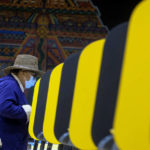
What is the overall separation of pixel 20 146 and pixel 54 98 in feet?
2.59

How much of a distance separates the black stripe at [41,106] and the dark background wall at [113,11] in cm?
618

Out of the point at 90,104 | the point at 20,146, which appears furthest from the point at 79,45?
the point at 90,104

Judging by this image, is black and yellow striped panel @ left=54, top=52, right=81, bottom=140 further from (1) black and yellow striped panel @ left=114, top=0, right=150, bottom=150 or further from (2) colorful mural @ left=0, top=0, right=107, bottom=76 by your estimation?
(2) colorful mural @ left=0, top=0, right=107, bottom=76

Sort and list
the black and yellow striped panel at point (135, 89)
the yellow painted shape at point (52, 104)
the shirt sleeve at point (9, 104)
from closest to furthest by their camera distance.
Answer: the black and yellow striped panel at point (135, 89), the yellow painted shape at point (52, 104), the shirt sleeve at point (9, 104)

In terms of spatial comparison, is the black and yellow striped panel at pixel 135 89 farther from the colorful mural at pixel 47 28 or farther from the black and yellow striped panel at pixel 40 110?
the colorful mural at pixel 47 28

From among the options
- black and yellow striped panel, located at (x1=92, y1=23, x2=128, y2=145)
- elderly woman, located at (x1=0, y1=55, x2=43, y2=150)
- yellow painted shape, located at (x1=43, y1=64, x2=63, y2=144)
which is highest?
black and yellow striped panel, located at (x1=92, y1=23, x2=128, y2=145)

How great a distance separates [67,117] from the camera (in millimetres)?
1469

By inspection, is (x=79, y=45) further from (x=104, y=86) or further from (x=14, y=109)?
(x=104, y=86)

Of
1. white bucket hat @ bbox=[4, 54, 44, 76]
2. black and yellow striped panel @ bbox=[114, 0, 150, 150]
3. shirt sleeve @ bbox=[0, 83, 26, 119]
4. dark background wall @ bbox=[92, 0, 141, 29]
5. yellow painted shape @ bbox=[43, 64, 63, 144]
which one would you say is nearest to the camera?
black and yellow striped panel @ bbox=[114, 0, 150, 150]

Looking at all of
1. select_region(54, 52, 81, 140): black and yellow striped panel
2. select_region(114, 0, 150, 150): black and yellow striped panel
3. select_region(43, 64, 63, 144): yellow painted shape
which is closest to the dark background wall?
select_region(43, 64, 63, 144): yellow painted shape

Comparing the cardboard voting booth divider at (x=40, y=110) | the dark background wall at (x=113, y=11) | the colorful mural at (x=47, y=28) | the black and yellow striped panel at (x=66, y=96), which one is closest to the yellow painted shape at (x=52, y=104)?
the cardboard voting booth divider at (x=40, y=110)

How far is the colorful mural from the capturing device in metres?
8.52

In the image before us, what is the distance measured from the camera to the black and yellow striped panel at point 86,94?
121cm

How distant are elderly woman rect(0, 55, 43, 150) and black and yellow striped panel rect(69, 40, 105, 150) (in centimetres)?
110
